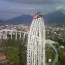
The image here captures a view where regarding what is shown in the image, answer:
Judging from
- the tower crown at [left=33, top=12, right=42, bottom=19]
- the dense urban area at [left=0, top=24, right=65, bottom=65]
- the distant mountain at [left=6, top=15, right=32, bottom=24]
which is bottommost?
the dense urban area at [left=0, top=24, right=65, bottom=65]

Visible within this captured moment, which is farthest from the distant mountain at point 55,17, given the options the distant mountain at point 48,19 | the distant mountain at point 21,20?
the distant mountain at point 21,20

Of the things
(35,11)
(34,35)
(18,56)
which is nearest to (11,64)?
(18,56)

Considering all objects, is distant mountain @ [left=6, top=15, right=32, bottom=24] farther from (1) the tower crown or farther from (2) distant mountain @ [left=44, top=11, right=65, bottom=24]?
(2) distant mountain @ [left=44, top=11, right=65, bottom=24]

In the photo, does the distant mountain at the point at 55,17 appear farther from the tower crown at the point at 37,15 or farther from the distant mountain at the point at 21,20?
the distant mountain at the point at 21,20

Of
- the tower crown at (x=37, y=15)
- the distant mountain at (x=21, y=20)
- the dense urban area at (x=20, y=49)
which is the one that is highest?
the tower crown at (x=37, y=15)

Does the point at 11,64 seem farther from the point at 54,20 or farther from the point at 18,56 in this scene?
the point at 54,20

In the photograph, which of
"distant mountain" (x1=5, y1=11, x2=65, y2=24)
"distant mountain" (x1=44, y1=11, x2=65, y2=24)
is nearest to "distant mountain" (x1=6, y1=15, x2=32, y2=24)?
"distant mountain" (x1=5, y1=11, x2=65, y2=24)
